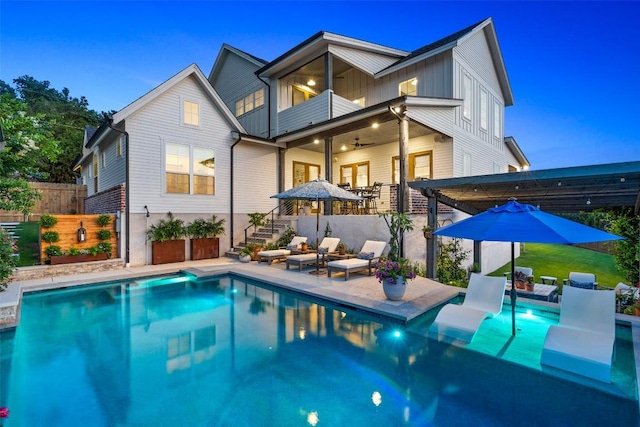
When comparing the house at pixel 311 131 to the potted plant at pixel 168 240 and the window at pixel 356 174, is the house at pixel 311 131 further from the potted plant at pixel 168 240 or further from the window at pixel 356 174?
the potted plant at pixel 168 240

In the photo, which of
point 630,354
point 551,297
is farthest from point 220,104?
point 630,354

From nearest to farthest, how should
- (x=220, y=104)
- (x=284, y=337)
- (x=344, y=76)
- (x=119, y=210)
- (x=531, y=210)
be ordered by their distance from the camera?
1. (x=531, y=210)
2. (x=284, y=337)
3. (x=119, y=210)
4. (x=220, y=104)
5. (x=344, y=76)

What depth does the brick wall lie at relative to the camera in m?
11.6

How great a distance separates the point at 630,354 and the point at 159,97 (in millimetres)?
14933

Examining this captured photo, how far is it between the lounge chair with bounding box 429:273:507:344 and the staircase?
881 cm

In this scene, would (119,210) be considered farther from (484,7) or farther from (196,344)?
(484,7)

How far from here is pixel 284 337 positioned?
567cm

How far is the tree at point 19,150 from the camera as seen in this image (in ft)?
27.5

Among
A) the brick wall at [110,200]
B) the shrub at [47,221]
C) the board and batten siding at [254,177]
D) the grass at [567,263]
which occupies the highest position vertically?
the board and batten siding at [254,177]

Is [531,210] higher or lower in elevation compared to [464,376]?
higher

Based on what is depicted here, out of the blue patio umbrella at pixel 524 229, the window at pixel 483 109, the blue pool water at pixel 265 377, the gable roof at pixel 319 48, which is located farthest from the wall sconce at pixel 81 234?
the window at pixel 483 109

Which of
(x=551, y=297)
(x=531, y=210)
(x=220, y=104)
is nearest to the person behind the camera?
(x=531, y=210)

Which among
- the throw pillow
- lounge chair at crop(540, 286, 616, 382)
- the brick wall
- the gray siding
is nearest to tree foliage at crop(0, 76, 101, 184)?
the brick wall

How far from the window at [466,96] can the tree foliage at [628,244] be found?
24.8 ft
